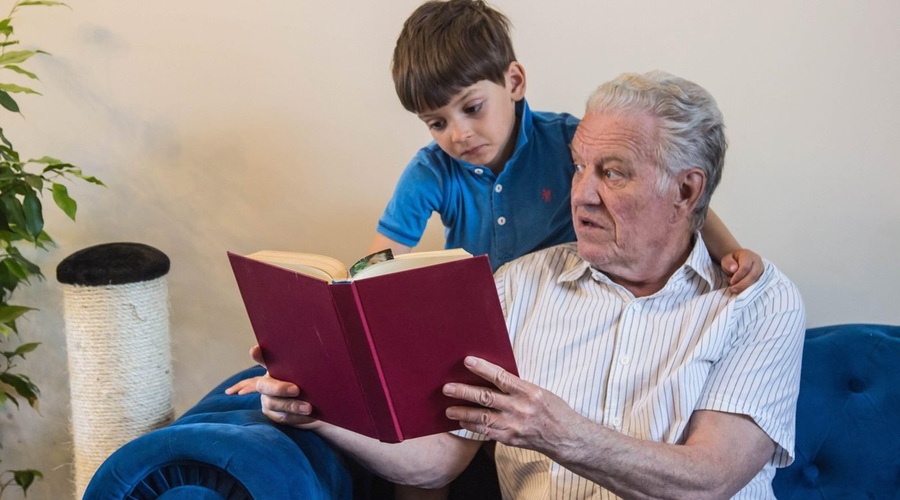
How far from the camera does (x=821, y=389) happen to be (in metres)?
1.79

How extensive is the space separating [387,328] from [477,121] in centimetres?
63

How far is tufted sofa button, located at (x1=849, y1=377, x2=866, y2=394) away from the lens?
1.77m

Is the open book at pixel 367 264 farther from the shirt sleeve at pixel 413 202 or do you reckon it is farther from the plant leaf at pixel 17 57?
the plant leaf at pixel 17 57

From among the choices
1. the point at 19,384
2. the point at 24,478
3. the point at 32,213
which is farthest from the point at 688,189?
the point at 24,478

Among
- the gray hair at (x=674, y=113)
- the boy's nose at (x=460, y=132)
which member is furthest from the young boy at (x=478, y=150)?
the gray hair at (x=674, y=113)

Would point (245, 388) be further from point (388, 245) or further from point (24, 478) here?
point (24, 478)

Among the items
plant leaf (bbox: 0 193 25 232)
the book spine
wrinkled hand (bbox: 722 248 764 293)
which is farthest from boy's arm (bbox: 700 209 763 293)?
plant leaf (bbox: 0 193 25 232)

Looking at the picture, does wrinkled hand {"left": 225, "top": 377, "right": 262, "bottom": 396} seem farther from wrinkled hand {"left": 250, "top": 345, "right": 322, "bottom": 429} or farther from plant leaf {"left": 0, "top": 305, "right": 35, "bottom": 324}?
plant leaf {"left": 0, "top": 305, "right": 35, "bottom": 324}

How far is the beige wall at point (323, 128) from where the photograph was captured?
201 cm

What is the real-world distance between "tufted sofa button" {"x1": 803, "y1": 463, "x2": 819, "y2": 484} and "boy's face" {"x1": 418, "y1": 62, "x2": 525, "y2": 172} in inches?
35.6

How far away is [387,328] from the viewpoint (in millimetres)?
1142

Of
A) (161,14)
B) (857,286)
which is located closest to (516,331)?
(857,286)

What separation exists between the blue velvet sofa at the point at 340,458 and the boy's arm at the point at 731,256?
0.35 metres

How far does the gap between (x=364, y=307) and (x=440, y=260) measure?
5.2 inches
